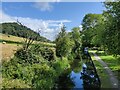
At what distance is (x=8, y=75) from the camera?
17375mm

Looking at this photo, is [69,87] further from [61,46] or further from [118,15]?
[61,46]

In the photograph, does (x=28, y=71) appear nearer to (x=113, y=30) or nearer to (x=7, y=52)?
(x=7, y=52)

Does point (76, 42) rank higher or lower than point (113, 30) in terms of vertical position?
lower

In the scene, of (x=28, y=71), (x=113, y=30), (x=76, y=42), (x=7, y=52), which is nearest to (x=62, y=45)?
(x=113, y=30)

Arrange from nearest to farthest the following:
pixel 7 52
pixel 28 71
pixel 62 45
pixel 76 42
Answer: pixel 28 71 < pixel 7 52 < pixel 62 45 < pixel 76 42

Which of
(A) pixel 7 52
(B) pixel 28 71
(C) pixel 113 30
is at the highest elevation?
(C) pixel 113 30

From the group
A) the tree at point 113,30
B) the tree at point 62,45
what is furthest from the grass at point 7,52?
the tree at point 62,45

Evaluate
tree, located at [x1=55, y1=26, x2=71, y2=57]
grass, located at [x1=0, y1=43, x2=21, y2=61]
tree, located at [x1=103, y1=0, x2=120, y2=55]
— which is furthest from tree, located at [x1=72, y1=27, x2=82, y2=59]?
grass, located at [x1=0, y1=43, x2=21, y2=61]

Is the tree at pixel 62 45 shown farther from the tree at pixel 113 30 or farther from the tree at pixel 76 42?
the tree at pixel 76 42

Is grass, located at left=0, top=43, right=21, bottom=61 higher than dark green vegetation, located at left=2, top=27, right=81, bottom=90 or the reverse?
higher

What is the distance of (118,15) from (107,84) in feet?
20.8

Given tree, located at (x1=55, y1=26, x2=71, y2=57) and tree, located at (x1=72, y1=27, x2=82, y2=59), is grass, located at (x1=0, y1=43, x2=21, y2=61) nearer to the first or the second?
tree, located at (x1=55, y1=26, x2=71, y2=57)

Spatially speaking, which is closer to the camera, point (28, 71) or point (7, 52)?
point (28, 71)

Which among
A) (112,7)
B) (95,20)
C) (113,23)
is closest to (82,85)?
(113,23)
